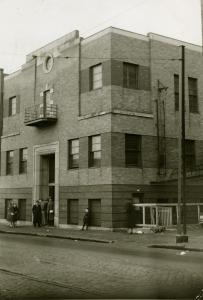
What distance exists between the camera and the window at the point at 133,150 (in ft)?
92.1

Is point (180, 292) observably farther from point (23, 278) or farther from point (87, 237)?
point (87, 237)

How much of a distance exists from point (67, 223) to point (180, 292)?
21.5 m

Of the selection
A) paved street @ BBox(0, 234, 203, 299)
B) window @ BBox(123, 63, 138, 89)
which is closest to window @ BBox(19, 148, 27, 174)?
window @ BBox(123, 63, 138, 89)

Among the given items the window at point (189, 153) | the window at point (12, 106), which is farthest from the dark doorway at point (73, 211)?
the window at point (12, 106)

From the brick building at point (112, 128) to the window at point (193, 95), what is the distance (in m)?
0.07

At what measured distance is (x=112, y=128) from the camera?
27156mm

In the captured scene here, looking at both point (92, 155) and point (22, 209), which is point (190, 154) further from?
point (22, 209)

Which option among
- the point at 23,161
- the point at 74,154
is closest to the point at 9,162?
the point at 23,161

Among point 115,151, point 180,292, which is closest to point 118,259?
point 180,292

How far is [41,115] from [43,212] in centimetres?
653

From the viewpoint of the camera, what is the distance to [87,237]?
75.5 feet

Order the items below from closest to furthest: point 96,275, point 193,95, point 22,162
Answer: point 96,275 → point 193,95 → point 22,162

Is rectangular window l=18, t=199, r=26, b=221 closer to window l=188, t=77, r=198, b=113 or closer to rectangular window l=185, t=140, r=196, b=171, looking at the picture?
rectangular window l=185, t=140, r=196, b=171

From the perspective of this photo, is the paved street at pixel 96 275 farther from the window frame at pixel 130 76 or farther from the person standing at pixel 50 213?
the person standing at pixel 50 213
